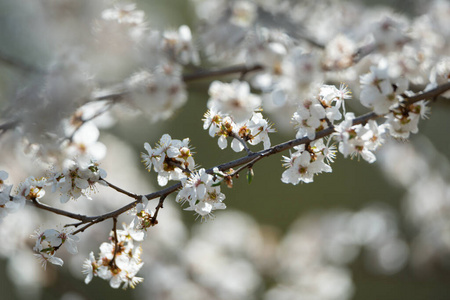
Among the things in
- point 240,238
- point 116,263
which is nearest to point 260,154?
point 116,263

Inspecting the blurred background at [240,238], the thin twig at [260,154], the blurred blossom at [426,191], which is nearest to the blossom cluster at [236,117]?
the thin twig at [260,154]

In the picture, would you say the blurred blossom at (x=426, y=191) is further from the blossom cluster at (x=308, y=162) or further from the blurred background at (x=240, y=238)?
the blossom cluster at (x=308, y=162)

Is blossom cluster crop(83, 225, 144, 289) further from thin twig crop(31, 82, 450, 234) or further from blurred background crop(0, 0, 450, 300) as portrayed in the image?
blurred background crop(0, 0, 450, 300)

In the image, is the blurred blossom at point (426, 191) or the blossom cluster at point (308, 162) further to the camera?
the blurred blossom at point (426, 191)

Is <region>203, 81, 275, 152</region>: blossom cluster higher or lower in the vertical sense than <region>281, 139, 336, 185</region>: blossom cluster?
higher

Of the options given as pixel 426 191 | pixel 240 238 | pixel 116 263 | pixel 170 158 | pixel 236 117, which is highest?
pixel 426 191

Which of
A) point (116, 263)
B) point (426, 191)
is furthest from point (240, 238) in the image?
point (116, 263)

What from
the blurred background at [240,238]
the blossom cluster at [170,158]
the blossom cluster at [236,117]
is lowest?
the blossom cluster at [170,158]

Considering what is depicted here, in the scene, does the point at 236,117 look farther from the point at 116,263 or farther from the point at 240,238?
the point at 240,238

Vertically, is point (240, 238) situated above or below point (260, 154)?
above

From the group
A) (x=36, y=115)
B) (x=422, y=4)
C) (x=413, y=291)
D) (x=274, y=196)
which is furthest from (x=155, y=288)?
(x=413, y=291)

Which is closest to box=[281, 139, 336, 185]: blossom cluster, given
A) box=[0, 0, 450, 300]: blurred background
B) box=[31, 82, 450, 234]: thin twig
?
box=[31, 82, 450, 234]: thin twig

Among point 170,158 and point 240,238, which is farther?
point 240,238
